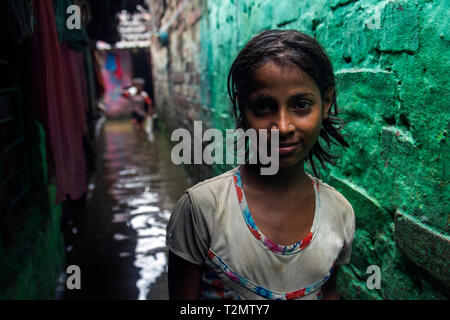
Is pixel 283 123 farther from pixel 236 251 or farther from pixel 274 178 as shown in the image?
pixel 236 251

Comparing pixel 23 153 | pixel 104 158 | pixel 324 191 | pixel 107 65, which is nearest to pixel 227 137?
pixel 23 153

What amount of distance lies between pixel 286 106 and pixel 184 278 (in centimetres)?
59

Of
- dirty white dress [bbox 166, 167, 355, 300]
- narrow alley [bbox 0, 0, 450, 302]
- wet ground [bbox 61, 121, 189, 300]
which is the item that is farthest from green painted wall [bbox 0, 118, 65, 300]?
dirty white dress [bbox 166, 167, 355, 300]

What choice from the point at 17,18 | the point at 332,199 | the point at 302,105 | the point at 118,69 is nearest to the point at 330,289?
the point at 332,199

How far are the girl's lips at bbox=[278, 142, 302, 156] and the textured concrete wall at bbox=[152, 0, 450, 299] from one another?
1.78ft

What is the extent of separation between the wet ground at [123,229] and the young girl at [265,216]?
83.3 inches

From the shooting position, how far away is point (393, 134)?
4.69 ft

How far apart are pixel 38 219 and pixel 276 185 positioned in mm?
2290

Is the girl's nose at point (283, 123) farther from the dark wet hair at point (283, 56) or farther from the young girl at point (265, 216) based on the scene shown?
the dark wet hair at point (283, 56)

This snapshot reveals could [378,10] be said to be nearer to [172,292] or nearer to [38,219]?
[172,292]

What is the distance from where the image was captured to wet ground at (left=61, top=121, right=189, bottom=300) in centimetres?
310

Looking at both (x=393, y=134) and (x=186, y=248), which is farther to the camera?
(x=393, y=134)

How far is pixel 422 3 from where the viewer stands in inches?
48.4
